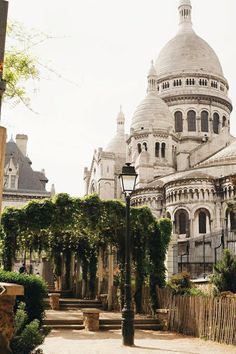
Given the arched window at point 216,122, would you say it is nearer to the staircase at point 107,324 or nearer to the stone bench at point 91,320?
the staircase at point 107,324

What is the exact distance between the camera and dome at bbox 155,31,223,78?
76625mm

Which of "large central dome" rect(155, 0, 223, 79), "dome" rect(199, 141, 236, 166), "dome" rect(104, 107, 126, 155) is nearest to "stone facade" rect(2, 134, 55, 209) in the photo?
"dome" rect(199, 141, 236, 166)

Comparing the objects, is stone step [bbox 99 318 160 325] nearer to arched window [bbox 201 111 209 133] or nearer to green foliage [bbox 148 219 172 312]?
green foliage [bbox 148 219 172 312]

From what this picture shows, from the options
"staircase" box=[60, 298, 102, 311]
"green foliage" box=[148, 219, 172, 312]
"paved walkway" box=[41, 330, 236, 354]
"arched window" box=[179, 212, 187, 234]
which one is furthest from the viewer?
"arched window" box=[179, 212, 187, 234]

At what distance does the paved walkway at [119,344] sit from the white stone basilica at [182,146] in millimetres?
30456

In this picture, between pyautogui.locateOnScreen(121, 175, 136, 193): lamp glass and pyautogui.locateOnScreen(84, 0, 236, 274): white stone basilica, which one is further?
pyautogui.locateOnScreen(84, 0, 236, 274): white stone basilica

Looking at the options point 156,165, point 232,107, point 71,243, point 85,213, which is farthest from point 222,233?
point 232,107

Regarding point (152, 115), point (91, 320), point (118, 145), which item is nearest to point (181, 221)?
point (152, 115)

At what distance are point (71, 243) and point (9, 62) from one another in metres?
19.9

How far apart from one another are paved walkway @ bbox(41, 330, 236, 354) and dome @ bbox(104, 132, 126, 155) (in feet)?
207

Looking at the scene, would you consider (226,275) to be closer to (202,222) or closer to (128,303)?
(128,303)

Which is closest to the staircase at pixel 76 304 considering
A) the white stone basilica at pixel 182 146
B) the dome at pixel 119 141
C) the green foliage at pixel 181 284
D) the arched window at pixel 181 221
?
the green foliage at pixel 181 284

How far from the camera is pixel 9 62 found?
6.53 metres

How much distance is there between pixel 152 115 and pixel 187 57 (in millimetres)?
17362
